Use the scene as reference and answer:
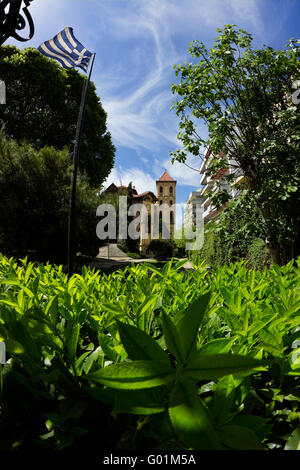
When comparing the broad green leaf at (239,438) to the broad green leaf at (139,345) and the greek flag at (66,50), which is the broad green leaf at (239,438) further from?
the greek flag at (66,50)

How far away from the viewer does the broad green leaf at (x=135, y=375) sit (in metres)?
0.37

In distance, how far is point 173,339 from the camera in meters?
0.42

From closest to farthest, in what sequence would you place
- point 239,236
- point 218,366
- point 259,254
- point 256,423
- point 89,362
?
point 218,366 < point 256,423 < point 89,362 < point 259,254 < point 239,236

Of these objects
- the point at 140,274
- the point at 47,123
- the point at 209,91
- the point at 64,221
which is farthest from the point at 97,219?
the point at 140,274

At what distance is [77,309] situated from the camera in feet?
2.99

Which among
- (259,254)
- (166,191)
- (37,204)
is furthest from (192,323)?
(166,191)

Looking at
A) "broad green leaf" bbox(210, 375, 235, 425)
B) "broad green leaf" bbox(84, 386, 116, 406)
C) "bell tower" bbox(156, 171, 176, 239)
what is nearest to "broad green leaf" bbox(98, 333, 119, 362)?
"broad green leaf" bbox(84, 386, 116, 406)

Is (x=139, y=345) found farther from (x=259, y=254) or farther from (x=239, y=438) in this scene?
(x=259, y=254)

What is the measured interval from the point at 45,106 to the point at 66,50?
16.7 m

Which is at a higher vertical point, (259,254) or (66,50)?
(66,50)

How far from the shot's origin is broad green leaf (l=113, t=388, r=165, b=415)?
413 millimetres

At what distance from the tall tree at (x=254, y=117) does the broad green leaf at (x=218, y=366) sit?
24.0ft

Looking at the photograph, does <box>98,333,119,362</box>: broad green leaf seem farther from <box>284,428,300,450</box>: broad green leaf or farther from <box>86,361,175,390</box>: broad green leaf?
<box>284,428,300,450</box>: broad green leaf
